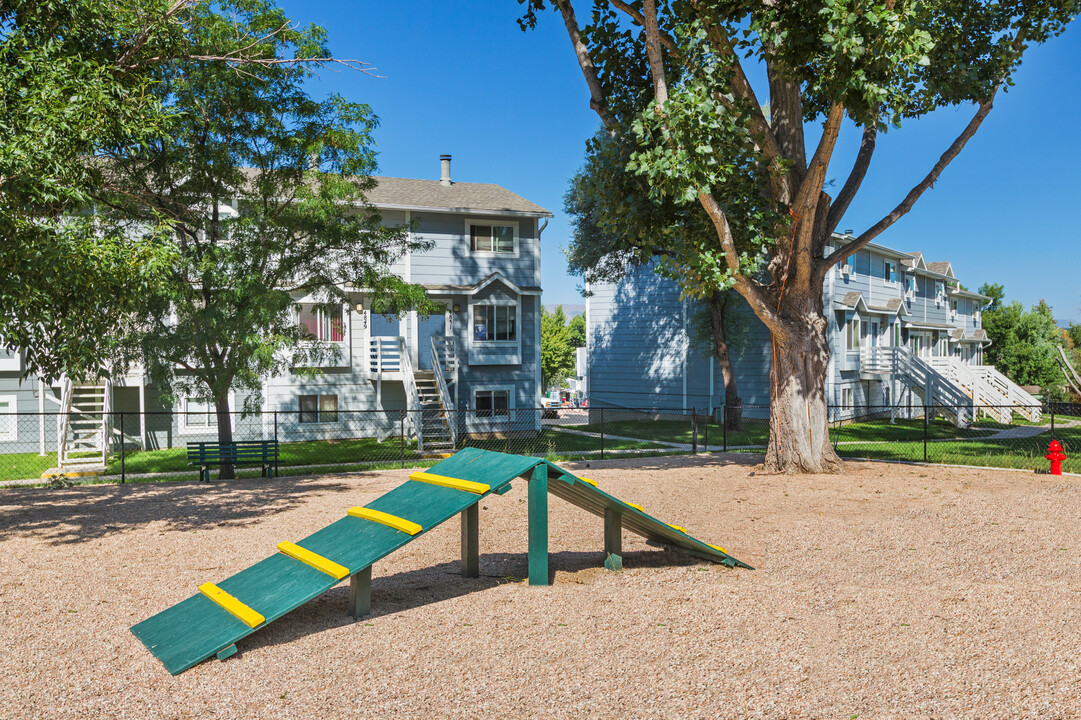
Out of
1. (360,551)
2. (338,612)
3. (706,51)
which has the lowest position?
(338,612)

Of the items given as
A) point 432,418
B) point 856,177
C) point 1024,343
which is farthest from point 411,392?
point 1024,343

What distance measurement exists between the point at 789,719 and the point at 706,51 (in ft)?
32.9

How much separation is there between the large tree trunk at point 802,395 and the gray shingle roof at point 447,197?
13.2 metres

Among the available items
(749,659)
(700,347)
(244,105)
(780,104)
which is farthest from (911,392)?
(749,659)

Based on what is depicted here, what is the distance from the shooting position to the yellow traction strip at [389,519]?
632 centimetres

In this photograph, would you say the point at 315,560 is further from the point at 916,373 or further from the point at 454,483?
the point at 916,373

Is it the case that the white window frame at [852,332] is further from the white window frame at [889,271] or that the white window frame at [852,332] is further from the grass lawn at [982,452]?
the grass lawn at [982,452]

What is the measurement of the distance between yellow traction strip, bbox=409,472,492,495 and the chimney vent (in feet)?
74.6

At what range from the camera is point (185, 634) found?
5.80 meters

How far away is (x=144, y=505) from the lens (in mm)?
12375

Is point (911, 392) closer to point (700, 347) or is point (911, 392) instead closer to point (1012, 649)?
point (700, 347)

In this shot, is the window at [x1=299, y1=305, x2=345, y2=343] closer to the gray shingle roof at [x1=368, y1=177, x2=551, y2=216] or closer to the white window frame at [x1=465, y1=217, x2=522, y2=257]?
the gray shingle roof at [x1=368, y1=177, x2=551, y2=216]

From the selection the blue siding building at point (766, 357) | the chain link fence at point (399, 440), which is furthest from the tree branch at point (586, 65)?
the blue siding building at point (766, 357)

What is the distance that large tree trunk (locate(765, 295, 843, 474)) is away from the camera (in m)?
14.6
